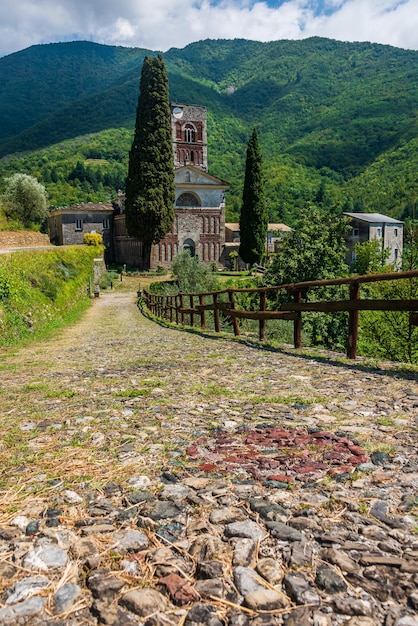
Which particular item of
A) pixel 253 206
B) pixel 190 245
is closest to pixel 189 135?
pixel 190 245

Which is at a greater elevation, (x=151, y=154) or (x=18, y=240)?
(x=151, y=154)

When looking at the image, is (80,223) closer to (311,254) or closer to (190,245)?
(190,245)

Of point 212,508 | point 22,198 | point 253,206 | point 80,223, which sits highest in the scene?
point 22,198

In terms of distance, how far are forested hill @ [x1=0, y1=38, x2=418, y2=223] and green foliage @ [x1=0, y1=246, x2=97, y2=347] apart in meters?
48.7

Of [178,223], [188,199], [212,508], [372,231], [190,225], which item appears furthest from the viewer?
[372,231]

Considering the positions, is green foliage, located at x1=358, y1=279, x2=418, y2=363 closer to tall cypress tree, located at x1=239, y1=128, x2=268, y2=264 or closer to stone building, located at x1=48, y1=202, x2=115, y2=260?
tall cypress tree, located at x1=239, y1=128, x2=268, y2=264

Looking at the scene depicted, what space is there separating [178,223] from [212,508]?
5980cm

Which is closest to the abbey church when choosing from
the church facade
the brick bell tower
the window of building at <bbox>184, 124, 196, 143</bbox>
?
the church facade

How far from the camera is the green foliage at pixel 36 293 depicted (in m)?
13.2

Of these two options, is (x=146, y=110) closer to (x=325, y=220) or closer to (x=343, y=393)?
(x=325, y=220)

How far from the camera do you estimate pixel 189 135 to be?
6781 cm

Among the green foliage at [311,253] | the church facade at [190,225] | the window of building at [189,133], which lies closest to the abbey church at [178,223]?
the church facade at [190,225]

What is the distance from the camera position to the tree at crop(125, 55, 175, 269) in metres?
47.9

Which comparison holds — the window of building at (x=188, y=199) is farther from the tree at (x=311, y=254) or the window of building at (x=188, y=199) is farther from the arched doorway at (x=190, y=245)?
the tree at (x=311, y=254)
